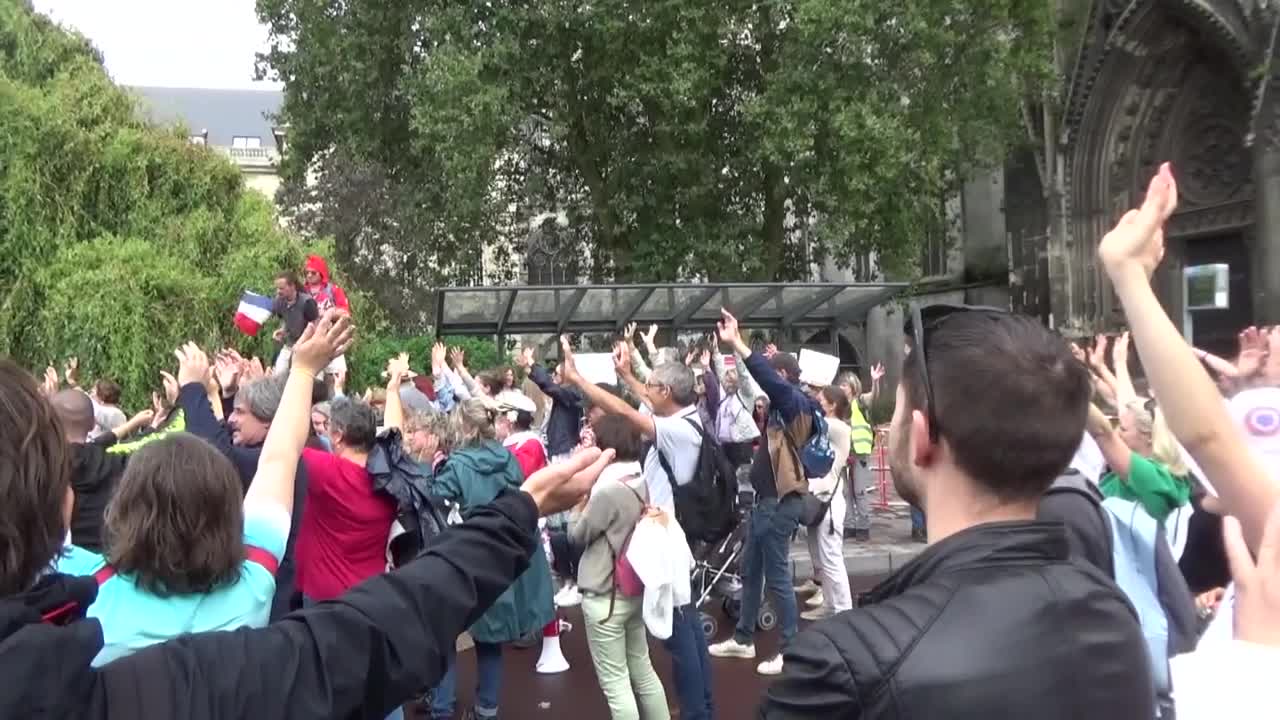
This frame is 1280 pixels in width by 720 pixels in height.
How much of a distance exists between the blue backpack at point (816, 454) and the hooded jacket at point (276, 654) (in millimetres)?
5587

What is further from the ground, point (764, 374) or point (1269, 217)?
point (1269, 217)

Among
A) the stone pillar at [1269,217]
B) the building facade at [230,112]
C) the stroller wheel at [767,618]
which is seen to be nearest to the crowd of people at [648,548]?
the stroller wheel at [767,618]

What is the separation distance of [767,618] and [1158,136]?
18716 mm

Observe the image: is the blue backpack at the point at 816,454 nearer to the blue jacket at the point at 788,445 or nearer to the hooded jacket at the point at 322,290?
the blue jacket at the point at 788,445

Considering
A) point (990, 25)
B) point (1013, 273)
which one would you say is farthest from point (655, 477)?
point (1013, 273)

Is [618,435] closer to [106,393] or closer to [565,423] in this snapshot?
[565,423]

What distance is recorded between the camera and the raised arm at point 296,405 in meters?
2.76

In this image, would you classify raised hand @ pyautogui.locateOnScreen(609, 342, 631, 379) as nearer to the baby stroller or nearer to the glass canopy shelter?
the baby stroller

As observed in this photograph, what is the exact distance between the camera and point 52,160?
16594mm

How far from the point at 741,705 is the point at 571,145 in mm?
18933

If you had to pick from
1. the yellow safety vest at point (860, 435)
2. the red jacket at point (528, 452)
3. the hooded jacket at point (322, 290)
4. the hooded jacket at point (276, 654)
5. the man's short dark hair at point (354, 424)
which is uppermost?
the hooded jacket at point (322, 290)

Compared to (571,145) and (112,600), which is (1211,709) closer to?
(112,600)

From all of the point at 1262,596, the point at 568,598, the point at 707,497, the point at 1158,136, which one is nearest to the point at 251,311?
the point at 707,497

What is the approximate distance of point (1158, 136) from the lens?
23047 mm
